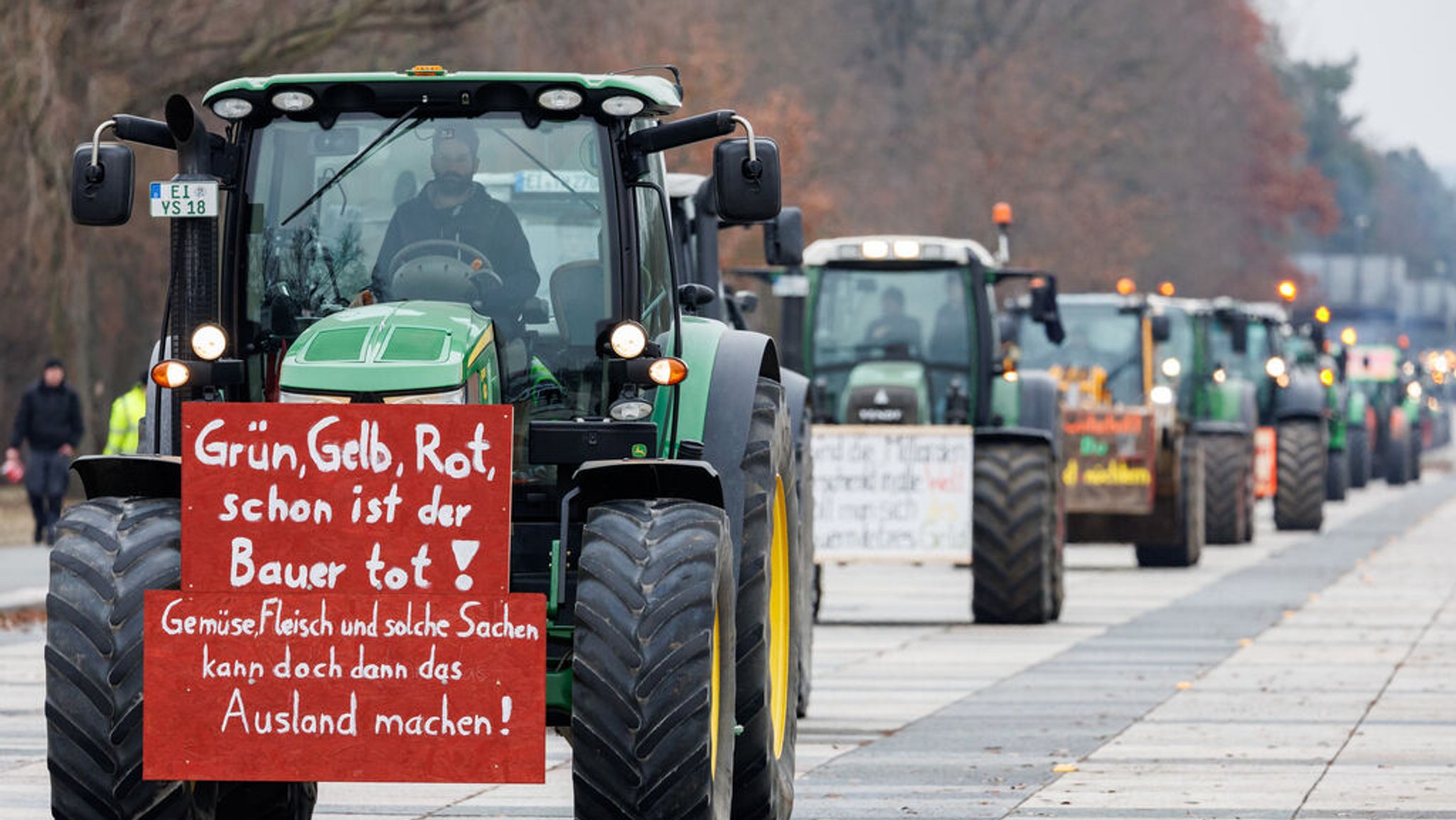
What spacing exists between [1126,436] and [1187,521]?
6.00 feet

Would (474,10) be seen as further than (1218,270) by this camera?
No

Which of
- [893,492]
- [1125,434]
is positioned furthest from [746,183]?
[1125,434]

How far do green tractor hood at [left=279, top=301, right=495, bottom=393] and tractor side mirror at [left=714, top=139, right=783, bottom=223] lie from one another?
3.03 ft

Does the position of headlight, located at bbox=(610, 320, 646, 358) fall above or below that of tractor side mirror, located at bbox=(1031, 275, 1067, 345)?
below

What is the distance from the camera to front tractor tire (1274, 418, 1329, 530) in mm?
37969

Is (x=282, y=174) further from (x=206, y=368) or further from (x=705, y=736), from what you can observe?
(x=705, y=736)

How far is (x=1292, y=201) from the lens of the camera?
297ft

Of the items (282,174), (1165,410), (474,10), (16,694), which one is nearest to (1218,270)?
(474,10)

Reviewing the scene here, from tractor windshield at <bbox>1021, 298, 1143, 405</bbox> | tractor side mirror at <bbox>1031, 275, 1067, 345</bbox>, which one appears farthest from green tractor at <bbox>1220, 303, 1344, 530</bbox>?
tractor side mirror at <bbox>1031, 275, 1067, 345</bbox>

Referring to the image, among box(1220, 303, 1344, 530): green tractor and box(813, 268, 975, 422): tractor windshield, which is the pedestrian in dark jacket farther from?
box(1220, 303, 1344, 530): green tractor

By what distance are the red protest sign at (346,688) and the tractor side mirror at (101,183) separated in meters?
1.58

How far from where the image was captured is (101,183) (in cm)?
1014

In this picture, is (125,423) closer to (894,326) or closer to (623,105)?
(894,326)

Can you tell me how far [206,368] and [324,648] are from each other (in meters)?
1.48
